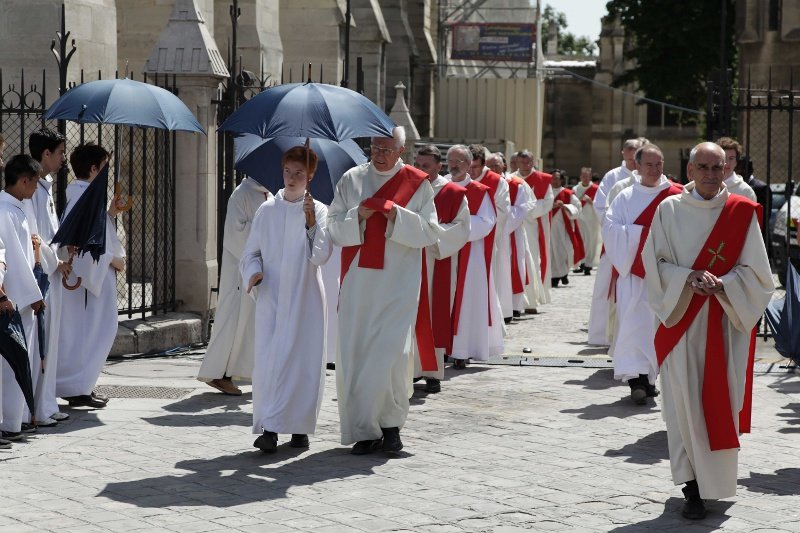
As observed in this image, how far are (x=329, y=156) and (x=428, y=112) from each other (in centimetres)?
2767

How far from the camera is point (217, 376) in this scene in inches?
428

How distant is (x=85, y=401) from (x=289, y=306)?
84.7 inches

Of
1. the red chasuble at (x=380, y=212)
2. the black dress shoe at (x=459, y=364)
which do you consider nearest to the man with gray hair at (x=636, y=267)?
the black dress shoe at (x=459, y=364)

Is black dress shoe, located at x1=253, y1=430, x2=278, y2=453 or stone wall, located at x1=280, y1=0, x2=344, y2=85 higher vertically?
stone wall, located at x1=280, y1=0, x2=344, y2=85

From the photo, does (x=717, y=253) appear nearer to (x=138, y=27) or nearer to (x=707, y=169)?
(x=707, y=169)

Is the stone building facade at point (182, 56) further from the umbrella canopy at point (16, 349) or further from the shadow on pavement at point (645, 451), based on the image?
the shadow on pavement at point (645, 451)

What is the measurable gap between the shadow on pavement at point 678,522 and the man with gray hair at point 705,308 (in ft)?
0.35

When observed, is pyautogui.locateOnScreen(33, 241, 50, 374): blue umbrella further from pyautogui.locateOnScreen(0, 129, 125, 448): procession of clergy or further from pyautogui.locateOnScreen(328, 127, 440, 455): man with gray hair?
pyautogui.locateOnScreen(328, 127, 440, 455): man with gray hair

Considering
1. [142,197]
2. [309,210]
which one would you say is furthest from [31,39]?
[309,210]

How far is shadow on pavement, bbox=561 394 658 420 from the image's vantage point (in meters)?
10.3

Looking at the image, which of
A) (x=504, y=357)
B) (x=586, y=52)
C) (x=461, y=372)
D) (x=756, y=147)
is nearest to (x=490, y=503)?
(x=461, y=372)

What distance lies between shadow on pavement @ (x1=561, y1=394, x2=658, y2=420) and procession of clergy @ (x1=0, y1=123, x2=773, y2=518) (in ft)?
0.32

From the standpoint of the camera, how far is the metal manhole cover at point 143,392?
35.7 ft

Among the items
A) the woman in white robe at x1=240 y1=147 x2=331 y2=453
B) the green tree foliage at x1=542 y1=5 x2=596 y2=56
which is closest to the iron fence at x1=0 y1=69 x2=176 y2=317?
the woman in white robe at x1=240 y1=147 x2=331 y2=453
